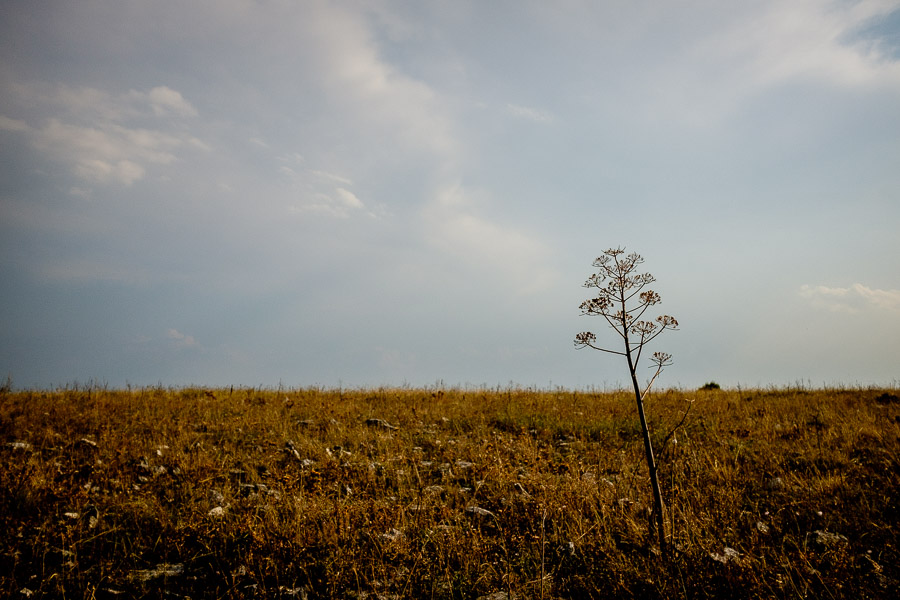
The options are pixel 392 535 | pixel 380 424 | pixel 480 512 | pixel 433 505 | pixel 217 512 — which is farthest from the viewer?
pixel 380 424

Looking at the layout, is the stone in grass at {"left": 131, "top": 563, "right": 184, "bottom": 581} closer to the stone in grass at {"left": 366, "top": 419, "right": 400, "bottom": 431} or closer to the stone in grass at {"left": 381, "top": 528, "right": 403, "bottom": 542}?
the stone in grass at {"left": 381, "top": 528, "right": 403, "bottom": 542}

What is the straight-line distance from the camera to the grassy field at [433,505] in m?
3.79

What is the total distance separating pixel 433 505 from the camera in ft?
17.1

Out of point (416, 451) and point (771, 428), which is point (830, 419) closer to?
point (771, 428)

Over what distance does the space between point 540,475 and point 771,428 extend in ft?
18.9

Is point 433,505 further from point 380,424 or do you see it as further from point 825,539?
point 380,424

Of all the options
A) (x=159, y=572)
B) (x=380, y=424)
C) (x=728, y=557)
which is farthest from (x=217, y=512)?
(x=728, y=557)

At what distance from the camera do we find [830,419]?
30.7 ft

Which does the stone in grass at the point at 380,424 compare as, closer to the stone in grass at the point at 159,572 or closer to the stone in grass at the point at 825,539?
the stone in grass at the point at 159,572

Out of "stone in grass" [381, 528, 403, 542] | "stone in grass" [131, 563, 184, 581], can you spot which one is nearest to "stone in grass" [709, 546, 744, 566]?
"stone in grass" [381, 528, 403, 542]

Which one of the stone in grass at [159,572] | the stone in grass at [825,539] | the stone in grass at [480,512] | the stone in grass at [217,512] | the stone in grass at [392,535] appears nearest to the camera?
the stone in grass at [159,572]

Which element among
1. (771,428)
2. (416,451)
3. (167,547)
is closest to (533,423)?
(416,451)

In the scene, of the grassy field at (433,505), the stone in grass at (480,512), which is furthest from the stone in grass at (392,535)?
the stone in grass at (480,512)

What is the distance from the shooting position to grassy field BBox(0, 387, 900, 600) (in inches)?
149
